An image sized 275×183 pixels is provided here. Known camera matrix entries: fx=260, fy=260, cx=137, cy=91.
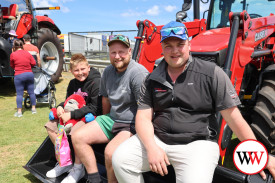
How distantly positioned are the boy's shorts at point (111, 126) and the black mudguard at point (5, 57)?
210 inches

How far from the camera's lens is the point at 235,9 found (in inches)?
153

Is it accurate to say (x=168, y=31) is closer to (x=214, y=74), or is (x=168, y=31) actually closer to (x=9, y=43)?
(x=214, y=74)

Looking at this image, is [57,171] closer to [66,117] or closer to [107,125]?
[66,117]

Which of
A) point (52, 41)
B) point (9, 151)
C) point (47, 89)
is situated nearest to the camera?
point (9, 151)

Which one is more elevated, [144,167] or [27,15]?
[27,15]

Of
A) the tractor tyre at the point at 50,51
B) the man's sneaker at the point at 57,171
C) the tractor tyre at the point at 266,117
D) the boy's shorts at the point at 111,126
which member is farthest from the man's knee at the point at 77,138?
the tractor tyre at the point at 50,51

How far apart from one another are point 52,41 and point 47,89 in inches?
111

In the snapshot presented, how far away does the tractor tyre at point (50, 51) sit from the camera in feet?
27.5

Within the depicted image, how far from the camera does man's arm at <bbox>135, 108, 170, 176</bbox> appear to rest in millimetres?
1889

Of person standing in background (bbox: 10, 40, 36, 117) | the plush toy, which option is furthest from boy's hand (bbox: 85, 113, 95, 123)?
person standing in background (bbox: 10, 40, 36, 117)

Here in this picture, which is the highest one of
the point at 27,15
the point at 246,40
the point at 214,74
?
the point at 27,15

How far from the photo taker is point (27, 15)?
7.99m

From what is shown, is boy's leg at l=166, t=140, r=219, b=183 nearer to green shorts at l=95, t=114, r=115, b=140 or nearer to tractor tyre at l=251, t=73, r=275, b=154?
green shorts at l=95, t=114, r=115, b=140

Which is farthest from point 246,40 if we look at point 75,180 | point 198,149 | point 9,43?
point 9,43
